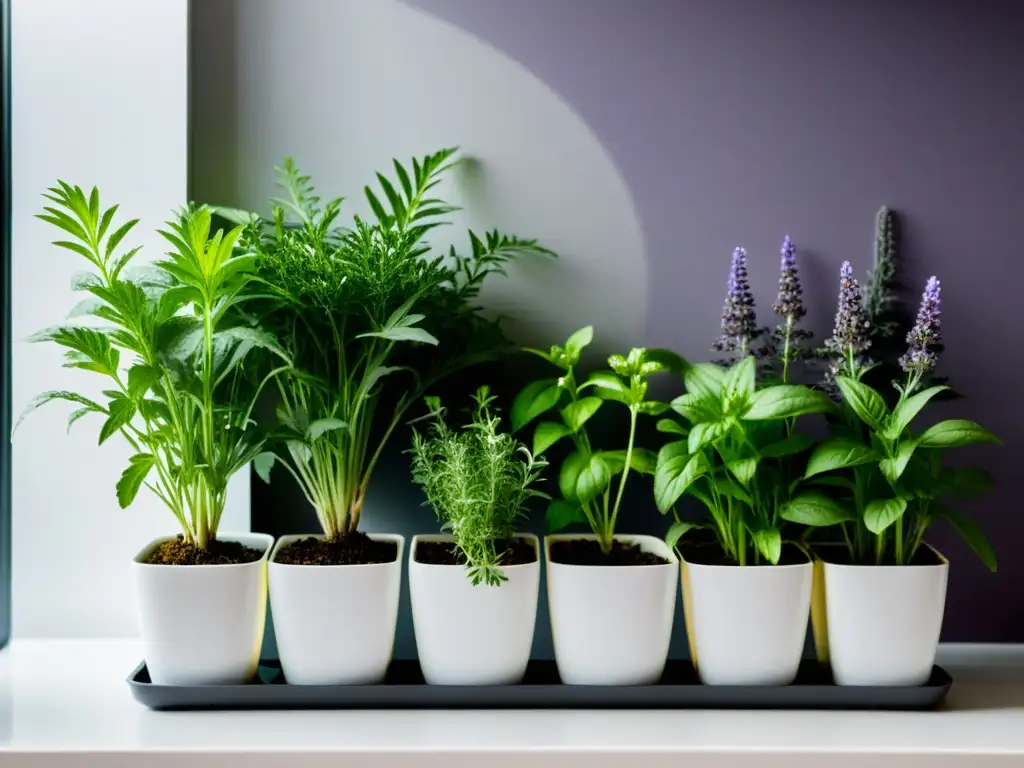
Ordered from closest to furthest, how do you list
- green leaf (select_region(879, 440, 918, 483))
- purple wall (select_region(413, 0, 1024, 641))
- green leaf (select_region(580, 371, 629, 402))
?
1. green leaf (select_region(879, 440, 918, 483))
2. green leaf (select_region(580, 371, 629, 402))
3. purple wall (select_region(413, 0, 1024, 641))

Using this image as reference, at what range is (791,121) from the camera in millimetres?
1274

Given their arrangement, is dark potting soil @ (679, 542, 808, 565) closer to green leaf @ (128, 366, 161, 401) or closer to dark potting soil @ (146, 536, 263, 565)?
dark potting soil @ (146, 536, 263, 565)

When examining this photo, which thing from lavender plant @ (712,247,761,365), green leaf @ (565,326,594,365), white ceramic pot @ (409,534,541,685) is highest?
lavender plant @ (712,247,761,365)

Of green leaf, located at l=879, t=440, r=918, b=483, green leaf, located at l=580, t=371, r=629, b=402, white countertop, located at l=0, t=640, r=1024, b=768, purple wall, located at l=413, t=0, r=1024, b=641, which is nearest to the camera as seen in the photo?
white countertop, located at l=0, t=640, r=1024, b=768

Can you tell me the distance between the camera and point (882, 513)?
1034mm

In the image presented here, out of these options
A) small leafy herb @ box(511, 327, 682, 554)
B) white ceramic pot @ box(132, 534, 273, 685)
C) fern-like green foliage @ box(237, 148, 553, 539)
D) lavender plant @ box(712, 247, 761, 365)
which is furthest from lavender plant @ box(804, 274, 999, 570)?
white ceramic pot @ box(132, 534, 273, 685)

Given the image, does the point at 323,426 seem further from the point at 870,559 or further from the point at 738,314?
the point at 870,559

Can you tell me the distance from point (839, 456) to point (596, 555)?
0.31 m

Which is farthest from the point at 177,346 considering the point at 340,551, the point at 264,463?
the point at 340,551

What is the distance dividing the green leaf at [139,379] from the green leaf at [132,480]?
80mm

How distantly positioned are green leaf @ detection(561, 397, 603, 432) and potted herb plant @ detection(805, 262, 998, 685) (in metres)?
0.27

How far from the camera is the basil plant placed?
3.44ft

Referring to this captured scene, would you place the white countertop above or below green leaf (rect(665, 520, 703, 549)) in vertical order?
below

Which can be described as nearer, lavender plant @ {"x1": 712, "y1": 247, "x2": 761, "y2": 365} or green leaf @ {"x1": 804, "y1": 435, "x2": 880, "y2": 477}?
green leaf @ {"x1": 804, "y1": 435, "x2": 880, "y2": 477}
